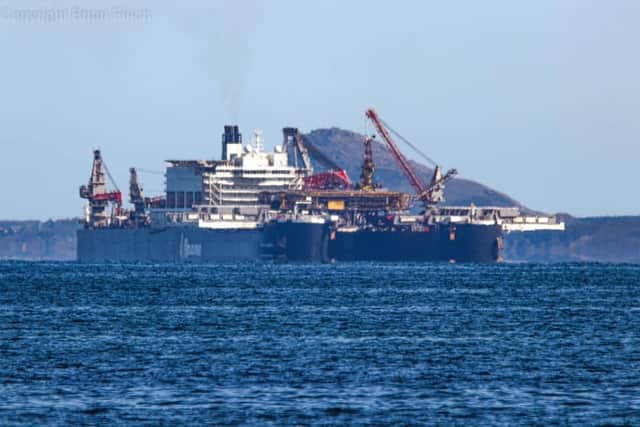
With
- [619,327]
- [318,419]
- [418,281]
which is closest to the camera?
[318,419]

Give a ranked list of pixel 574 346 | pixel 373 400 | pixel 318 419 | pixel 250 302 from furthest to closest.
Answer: pixel 250 302 < pixel 574 346 < pixel 373 400 < pixel 318 419

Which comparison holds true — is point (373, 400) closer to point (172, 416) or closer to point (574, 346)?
point (172, 416)

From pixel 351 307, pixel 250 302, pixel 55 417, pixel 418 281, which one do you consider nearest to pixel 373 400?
pixel 55 417

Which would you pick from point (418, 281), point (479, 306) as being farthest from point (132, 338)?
point (418, 281)

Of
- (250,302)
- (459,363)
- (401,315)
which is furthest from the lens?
(250,302)

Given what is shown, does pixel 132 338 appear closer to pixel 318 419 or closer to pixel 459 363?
pixel 459 363

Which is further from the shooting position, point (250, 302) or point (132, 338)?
point (250, 302)

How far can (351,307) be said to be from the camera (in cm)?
8700

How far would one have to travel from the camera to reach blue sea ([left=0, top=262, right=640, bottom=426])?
133ft

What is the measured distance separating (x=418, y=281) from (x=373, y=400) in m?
90.6

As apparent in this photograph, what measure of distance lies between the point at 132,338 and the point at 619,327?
933 inches

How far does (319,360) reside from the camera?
53.0 meters

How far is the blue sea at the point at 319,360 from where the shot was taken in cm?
4066

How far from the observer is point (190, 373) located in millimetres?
48625
